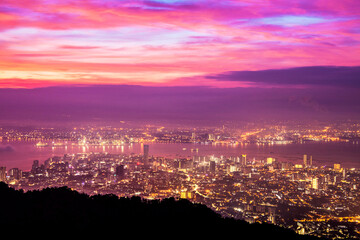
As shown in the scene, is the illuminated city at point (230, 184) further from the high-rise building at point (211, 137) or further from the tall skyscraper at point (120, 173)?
the high-rise building at point (211, 137)

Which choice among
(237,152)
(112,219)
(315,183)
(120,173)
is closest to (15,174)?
(120,173)

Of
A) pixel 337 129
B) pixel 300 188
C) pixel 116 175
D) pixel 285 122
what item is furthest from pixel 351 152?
pixel 116 175

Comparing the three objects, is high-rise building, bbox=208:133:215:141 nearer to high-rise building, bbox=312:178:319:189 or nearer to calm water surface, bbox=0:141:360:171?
calm water surface, bbox=0:141:360:171

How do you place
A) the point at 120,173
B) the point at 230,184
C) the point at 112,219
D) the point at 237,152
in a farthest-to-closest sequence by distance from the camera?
the point at 237,152, the point at 120,173, the point at 230,184, the point at 112,219

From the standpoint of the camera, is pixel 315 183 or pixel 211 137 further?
pixel 211 137

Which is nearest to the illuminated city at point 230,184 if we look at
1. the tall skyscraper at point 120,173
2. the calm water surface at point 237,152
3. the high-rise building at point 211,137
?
the tall skyscraper at point 120,173

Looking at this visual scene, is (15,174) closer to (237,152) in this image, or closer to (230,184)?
(230,184)

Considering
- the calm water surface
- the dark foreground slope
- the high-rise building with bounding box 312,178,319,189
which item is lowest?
the calm water surface

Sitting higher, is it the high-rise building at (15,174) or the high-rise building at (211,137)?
the high-rise building at (15,174)

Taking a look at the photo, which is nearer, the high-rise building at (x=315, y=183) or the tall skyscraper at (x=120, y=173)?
the high-rise building at (x=315, y=183)

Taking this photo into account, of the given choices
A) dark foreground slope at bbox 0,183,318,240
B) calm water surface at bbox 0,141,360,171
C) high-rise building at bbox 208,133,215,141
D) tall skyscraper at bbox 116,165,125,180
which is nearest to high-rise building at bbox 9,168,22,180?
calm water surface at bbox 0,141,360,171
